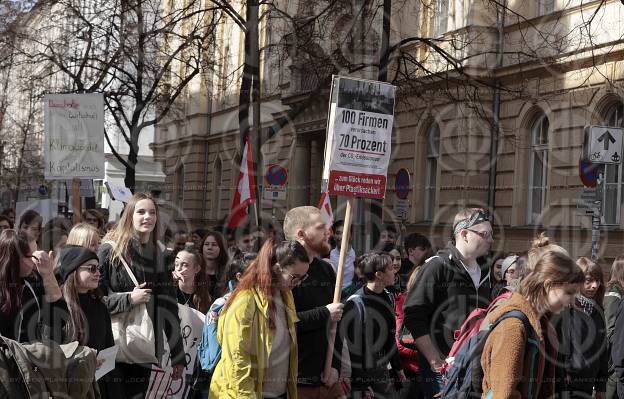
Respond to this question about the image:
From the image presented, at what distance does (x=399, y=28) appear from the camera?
25250mm

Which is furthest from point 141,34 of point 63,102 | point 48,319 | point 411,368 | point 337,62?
point 48,319

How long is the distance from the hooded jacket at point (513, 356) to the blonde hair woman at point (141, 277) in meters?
2.82

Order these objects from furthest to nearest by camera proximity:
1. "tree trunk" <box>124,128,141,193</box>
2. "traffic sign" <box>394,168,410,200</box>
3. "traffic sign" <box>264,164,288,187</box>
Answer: "tree trunk" <box>124,128,141,193</box> → "traffic sign" <box>264,164,288,187</box> → "traffic sign" <box>394,168,410,200</box>

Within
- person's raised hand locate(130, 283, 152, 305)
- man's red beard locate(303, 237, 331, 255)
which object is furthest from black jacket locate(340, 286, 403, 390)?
person's raised hand locate(130, 283, 152, 305)

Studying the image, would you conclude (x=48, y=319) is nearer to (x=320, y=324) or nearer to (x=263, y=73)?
(x=320, y=324)

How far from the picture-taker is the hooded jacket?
4.67m

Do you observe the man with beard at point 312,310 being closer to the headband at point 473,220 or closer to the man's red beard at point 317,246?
the man's red beard at point 317,246

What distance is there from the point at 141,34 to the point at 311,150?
32.1 feet

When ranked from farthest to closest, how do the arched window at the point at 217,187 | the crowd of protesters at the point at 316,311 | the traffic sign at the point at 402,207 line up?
the arched window at the point at 217,187, the traffic sign at the point at 402,207, the crowd of protesters at the point at 316,311

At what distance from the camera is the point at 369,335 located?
7617mm

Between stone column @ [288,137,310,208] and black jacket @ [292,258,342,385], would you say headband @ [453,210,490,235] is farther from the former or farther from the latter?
stone column @ [288,137,310,208]

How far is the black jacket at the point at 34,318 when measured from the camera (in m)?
5.40

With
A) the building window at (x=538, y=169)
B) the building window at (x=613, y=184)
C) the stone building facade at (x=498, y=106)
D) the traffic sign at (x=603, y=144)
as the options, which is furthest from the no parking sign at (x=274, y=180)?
the traffic sign at (x=603, y=144)

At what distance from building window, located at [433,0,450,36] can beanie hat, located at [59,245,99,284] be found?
18.8m
